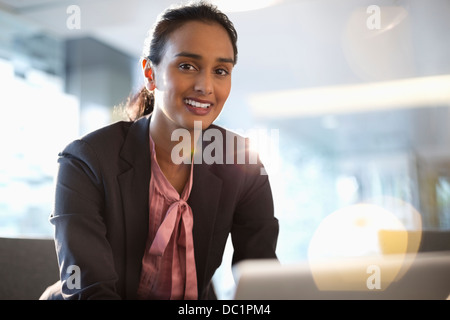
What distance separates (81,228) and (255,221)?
0.46m

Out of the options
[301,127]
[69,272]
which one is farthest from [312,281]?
[301,127]

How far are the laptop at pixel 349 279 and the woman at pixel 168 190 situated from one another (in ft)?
1.36

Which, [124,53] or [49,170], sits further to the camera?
[124,53]

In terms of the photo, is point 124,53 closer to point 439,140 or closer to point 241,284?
point 439,140

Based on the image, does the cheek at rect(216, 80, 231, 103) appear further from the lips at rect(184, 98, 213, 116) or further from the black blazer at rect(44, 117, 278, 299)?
the black blazer at rect(44, 117, 278, 299)

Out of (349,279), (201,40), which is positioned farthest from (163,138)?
(349,279)

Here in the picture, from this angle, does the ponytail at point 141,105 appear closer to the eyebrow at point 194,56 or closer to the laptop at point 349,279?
the eyebrow at point 194,56

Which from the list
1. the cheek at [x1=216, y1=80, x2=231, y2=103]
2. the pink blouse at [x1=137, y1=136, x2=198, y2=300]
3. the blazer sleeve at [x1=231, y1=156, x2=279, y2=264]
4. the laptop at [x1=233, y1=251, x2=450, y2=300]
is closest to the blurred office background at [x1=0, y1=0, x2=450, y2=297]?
the blazer sleeve at [x1=231, y1=156, x2=279, y2=264]

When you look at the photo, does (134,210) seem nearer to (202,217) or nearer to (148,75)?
(202,217)

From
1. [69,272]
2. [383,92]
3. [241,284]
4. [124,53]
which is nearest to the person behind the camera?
[241,284]

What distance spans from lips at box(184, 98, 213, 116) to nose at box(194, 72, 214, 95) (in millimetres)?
26

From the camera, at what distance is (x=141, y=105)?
1.29 m

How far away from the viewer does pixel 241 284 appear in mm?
526
